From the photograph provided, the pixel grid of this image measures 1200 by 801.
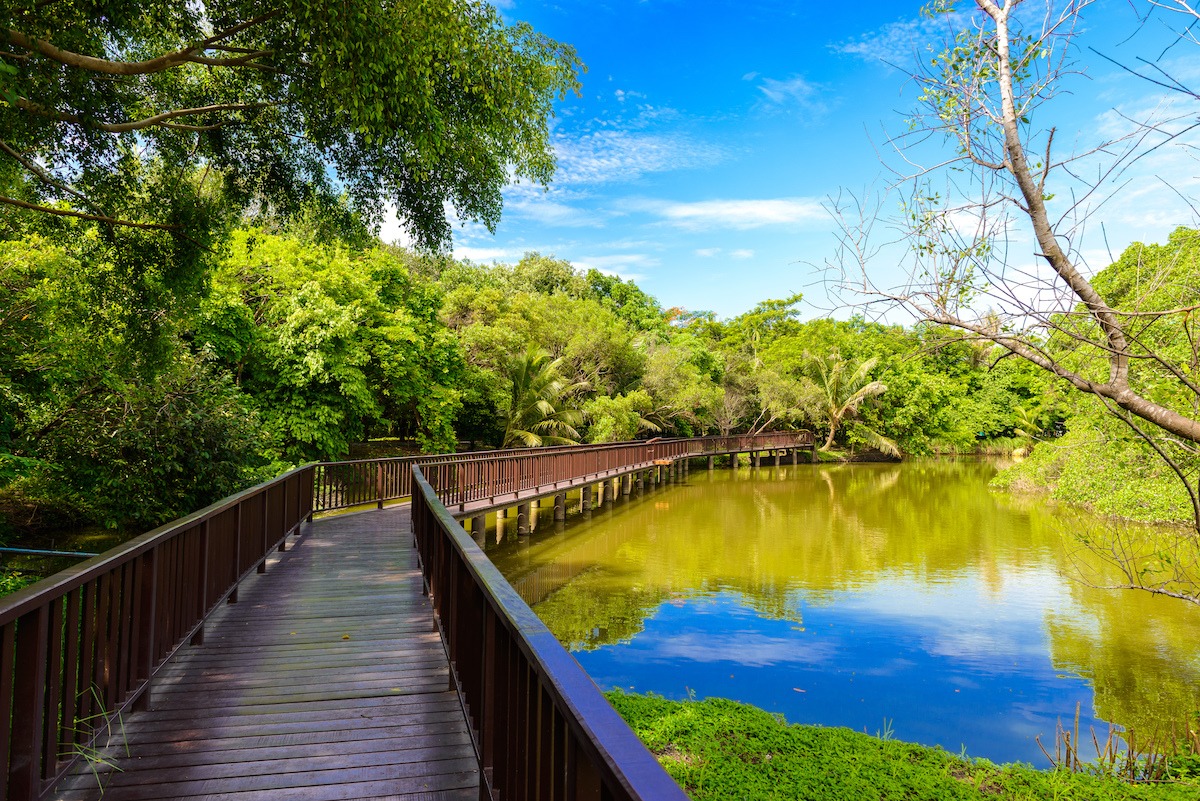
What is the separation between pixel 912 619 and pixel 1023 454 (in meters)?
36.2

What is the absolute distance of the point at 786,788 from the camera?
474 centimetres

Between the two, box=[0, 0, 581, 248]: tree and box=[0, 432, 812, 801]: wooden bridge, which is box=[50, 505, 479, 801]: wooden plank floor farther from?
box=[0, 0, 581, 248]: tree

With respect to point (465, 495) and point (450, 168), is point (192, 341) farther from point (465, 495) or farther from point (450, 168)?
point (450, 168)

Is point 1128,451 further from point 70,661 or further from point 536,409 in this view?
point 536,409

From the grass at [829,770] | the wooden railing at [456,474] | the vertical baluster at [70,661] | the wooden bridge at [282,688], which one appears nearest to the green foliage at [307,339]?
the wooden railing at [456,474]

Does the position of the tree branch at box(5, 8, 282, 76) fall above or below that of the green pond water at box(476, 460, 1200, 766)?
above

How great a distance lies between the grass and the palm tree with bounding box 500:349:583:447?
1774cm

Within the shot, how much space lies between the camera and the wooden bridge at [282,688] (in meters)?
1.78

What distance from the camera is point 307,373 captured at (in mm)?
16234

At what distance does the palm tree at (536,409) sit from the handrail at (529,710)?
20053 mm

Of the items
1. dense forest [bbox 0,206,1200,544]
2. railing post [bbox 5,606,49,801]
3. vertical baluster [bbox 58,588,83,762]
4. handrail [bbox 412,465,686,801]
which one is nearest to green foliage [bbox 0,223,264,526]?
dense forest [bbox 0,206,1200,544]

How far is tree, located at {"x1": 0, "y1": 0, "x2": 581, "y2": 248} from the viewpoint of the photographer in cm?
571

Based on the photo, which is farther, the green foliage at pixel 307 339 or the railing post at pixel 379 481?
the green foliage at pixel 307 339

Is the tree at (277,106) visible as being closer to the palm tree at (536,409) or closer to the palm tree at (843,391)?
the palm tree at (536,409)
